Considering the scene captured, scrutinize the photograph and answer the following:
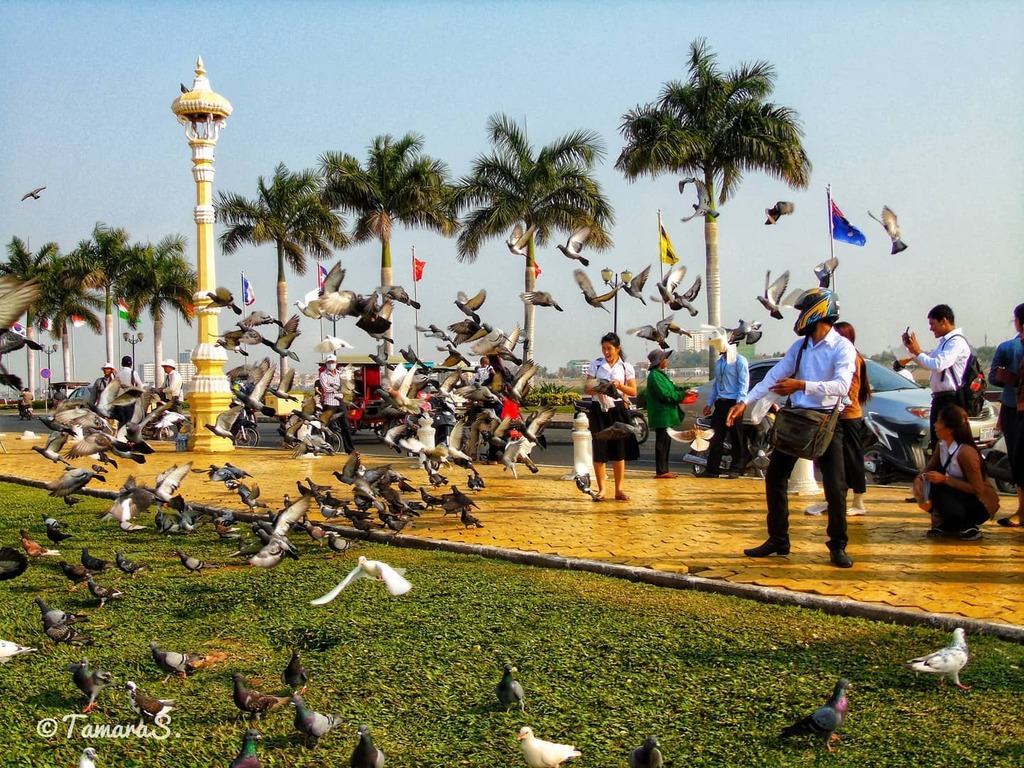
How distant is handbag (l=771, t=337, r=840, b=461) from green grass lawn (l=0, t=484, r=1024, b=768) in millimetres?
1213

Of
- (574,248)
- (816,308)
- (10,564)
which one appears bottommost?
(10,564)

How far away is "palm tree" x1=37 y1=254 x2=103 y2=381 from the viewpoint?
159 feet

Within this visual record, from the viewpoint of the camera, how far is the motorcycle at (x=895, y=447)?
10.1 meters

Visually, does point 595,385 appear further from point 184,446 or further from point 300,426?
point 184,446

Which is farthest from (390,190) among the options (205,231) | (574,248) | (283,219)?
(574,248)

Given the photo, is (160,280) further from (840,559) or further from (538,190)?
(840,559)

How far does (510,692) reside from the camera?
3.50 meters

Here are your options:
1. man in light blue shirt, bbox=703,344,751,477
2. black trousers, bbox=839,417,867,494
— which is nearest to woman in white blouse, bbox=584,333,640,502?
man in light blue shirt, bbox=703,344,751,477

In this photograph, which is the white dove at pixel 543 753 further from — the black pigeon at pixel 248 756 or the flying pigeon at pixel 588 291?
the flying pigeon at pixel 588 291

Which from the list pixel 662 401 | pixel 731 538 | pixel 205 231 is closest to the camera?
pixel 731 538

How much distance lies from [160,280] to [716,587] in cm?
4736

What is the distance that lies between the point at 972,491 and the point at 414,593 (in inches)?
163

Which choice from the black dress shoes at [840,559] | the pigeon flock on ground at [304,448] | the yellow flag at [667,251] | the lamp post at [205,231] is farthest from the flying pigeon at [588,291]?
the yellow flag at [667,251]

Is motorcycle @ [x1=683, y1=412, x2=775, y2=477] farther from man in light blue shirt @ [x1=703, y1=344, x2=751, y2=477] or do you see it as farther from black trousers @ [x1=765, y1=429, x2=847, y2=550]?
black trousers @ [x1=765, y1=429, x2=847, y2=550]
